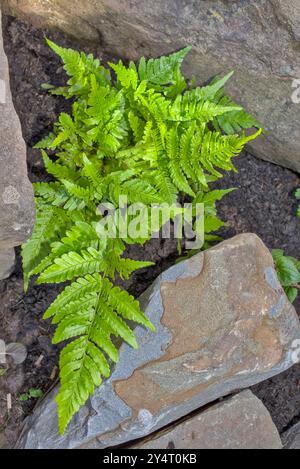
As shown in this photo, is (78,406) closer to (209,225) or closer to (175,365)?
(175,365)

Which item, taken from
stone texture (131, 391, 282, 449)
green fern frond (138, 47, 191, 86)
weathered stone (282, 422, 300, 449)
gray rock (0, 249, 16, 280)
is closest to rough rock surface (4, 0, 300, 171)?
green fern frond (138, 47, 191, 86)

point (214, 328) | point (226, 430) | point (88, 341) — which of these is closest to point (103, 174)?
point (88, 341)

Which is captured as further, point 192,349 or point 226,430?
point 226,430

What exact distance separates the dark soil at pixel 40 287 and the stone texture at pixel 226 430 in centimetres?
56

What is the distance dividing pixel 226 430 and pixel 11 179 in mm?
2148

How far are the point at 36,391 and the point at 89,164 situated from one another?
1.57 m

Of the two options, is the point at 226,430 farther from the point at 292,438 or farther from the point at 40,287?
the point at 40,287

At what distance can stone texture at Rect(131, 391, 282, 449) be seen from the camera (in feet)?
12.3

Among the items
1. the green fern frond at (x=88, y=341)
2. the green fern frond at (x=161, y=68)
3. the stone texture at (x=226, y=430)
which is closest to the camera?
the green fern frond at (x=88, y=341)

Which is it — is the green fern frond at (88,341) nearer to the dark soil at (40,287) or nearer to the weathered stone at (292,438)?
the dark soil at (40,287)

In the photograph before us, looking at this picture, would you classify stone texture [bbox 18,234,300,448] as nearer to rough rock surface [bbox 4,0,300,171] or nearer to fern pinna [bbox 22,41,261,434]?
fern pinna [bbox 22,41,261,434]

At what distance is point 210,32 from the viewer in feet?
12.7

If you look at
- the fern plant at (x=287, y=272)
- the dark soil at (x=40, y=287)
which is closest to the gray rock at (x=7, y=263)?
the dark soil at (x=40, y=287)

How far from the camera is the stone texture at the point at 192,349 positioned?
3.61m
